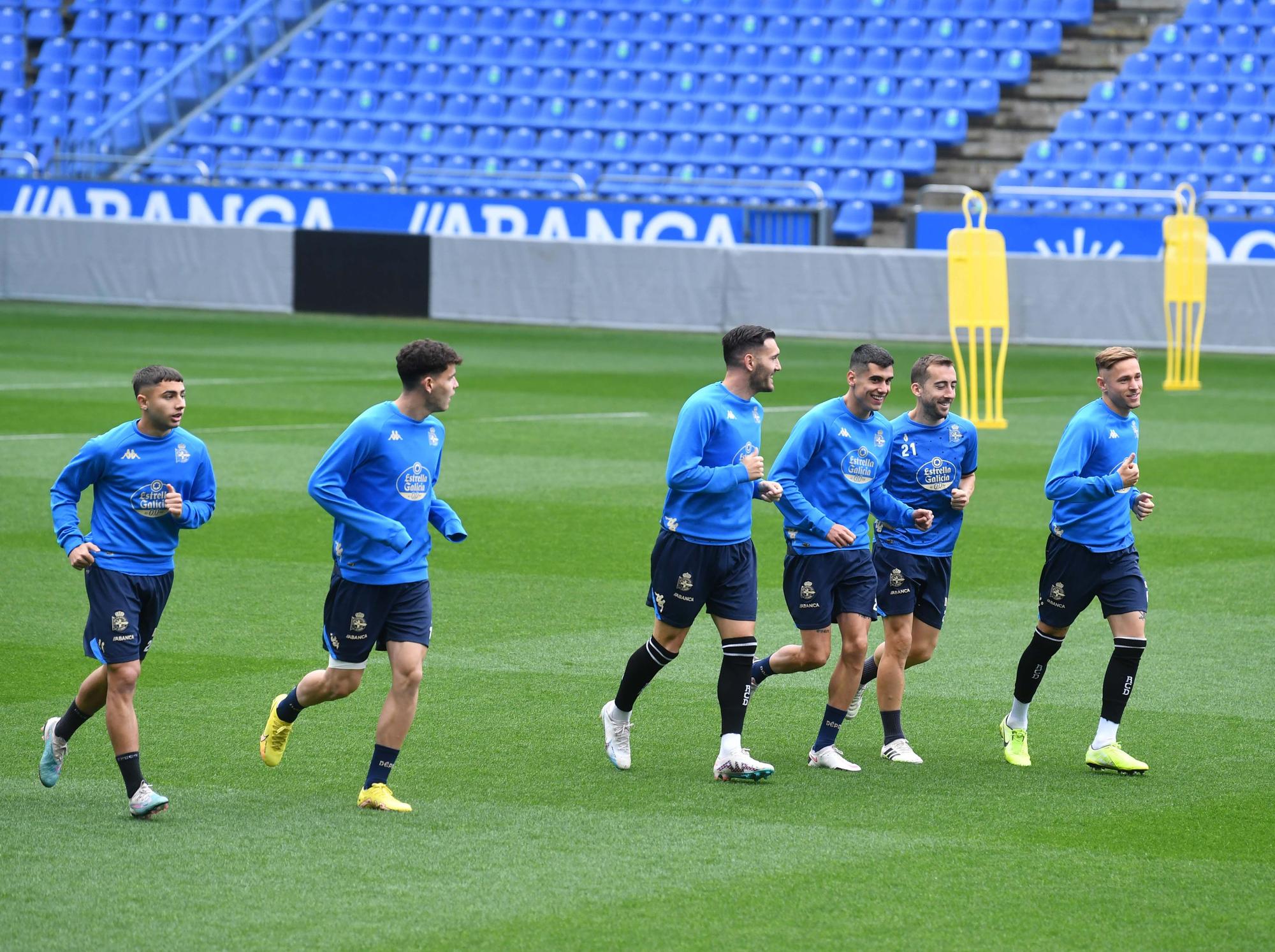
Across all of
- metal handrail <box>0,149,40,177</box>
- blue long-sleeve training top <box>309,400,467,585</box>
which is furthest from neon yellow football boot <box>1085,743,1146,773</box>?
metal handrail <box>0,149,40,177</box>

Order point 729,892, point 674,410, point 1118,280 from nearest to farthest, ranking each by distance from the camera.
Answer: point 729,892
point 674,410
point 1118,280

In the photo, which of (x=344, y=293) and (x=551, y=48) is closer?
(x=344, y=293)

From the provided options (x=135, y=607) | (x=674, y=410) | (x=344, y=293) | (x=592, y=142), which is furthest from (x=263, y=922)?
(x=592, y=142)

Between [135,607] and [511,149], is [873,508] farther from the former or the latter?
[511,149]

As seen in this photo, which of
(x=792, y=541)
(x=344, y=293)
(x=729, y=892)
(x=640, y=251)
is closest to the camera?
(x=729, y=892)

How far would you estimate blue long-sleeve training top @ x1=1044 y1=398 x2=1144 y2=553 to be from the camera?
8.04 m

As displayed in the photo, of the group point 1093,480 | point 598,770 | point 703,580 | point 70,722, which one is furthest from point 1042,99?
point 70,722

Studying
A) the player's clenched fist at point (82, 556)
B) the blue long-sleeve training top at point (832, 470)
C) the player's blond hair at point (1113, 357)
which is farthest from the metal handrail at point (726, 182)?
the player's clenched fist at point (82, 556)

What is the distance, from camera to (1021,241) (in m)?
Result: 30.6

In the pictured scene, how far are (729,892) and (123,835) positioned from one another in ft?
7.01

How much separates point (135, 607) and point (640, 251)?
2513 cm

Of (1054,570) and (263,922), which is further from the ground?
(1054,570)

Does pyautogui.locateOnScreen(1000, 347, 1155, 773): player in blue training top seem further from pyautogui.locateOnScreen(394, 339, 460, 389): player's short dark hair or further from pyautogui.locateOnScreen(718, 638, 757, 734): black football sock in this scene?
Result: pyautogui.locateOnScreen(394, 339, 460, 389): player's short dark hair

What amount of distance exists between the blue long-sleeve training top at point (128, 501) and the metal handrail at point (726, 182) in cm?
2557
